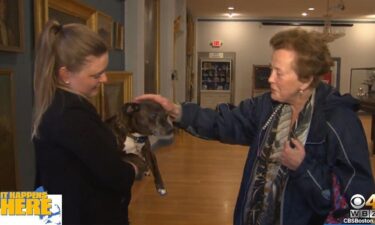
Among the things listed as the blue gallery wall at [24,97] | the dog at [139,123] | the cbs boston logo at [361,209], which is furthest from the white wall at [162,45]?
the cbs boston logo at [361,209]

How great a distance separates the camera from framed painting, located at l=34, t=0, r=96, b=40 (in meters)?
2.77

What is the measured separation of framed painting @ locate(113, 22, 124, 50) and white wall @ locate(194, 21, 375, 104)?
10.4 metres

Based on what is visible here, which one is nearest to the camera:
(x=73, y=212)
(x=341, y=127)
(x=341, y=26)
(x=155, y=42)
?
(x=73, y=212)

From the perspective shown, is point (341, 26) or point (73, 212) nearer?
point (73, 212)

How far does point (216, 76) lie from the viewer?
15492mm

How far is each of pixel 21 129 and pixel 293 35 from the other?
180 centimetres

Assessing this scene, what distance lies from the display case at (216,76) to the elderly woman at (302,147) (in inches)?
539

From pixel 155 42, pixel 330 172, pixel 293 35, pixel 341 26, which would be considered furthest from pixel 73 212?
pixel 341 26

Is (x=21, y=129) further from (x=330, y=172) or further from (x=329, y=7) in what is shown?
(x=329, y=7)

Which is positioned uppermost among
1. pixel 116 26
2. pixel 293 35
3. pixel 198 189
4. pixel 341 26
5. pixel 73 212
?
pixel 341 26

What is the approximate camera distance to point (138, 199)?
4.47 metres

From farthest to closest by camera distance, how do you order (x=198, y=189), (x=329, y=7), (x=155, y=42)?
(x=329, y=7) → (x=155, y=42) → (x=198, y=189)

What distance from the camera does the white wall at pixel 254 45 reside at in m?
15.2

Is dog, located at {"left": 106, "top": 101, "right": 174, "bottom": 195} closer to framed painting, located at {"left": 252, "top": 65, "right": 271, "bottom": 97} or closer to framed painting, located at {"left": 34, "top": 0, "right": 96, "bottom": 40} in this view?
framed painting, located at {"left": 34, "top": 0, "right": 96, "bottom": 40}
